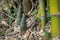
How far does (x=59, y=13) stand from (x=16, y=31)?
4.83 ft

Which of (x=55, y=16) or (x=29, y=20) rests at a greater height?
(x=55, y=16)

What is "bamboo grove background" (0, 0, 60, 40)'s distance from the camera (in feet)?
5.77

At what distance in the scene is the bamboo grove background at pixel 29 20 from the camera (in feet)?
5.77

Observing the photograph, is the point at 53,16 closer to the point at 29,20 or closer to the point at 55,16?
the point at 55,16

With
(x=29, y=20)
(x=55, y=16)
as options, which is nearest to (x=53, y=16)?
(x=55, y=16)

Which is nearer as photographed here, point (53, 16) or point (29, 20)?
point (53, 16)

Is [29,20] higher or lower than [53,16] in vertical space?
lower

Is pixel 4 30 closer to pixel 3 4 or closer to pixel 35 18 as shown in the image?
pixel 35 18

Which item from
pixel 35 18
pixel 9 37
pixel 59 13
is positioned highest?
pixel 59 13

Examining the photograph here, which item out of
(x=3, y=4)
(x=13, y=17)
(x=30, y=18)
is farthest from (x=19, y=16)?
(x=3, y=4)

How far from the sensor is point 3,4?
4.22m

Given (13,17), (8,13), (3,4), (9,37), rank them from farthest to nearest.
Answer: (3,4)
(8,13)
(13,17)
(9,37)

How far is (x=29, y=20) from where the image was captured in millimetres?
3270

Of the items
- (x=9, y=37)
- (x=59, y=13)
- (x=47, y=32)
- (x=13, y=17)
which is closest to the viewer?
(x=59, y=13)
